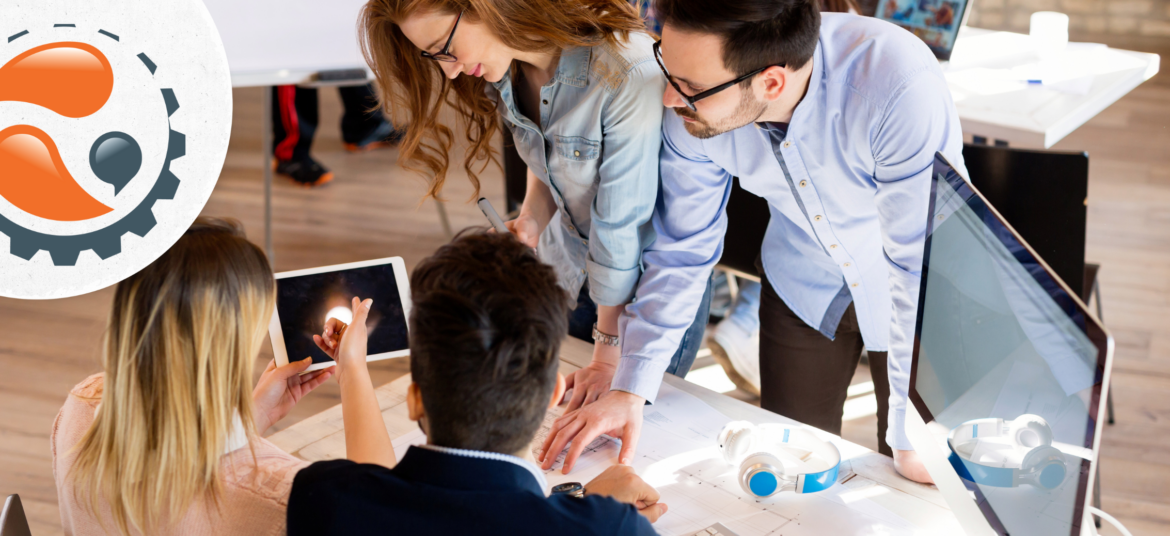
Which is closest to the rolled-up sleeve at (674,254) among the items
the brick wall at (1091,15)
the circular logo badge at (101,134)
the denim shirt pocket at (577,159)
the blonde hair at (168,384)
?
the denim shirt pocket at (577,159)

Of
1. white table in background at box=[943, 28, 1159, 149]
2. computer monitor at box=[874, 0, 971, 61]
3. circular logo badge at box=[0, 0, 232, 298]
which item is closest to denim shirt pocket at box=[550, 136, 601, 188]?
circular logo badge at box=[0, 0, 232, 298]

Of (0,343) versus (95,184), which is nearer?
(95,184)

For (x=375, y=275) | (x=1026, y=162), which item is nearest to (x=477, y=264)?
(x=375, y=275)

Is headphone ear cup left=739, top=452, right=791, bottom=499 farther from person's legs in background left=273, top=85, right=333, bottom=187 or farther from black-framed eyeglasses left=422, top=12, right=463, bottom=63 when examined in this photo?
person's legs in background left=273, top=85, right=333, bottom=187

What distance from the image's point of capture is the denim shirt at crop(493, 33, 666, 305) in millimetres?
1322

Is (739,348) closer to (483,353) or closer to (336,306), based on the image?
(336,306)

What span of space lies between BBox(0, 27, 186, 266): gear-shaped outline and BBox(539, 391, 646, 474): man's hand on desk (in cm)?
60

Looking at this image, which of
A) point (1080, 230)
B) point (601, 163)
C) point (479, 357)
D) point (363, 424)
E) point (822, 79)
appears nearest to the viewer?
point (479, 357)

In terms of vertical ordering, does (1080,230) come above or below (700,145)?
below

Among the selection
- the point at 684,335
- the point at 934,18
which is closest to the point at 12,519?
the point at 684,335

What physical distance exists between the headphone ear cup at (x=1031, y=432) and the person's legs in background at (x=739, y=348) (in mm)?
1666

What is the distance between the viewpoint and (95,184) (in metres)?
0.86

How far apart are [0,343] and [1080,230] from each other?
119 inches

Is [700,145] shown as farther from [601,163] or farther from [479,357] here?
[479,357]
